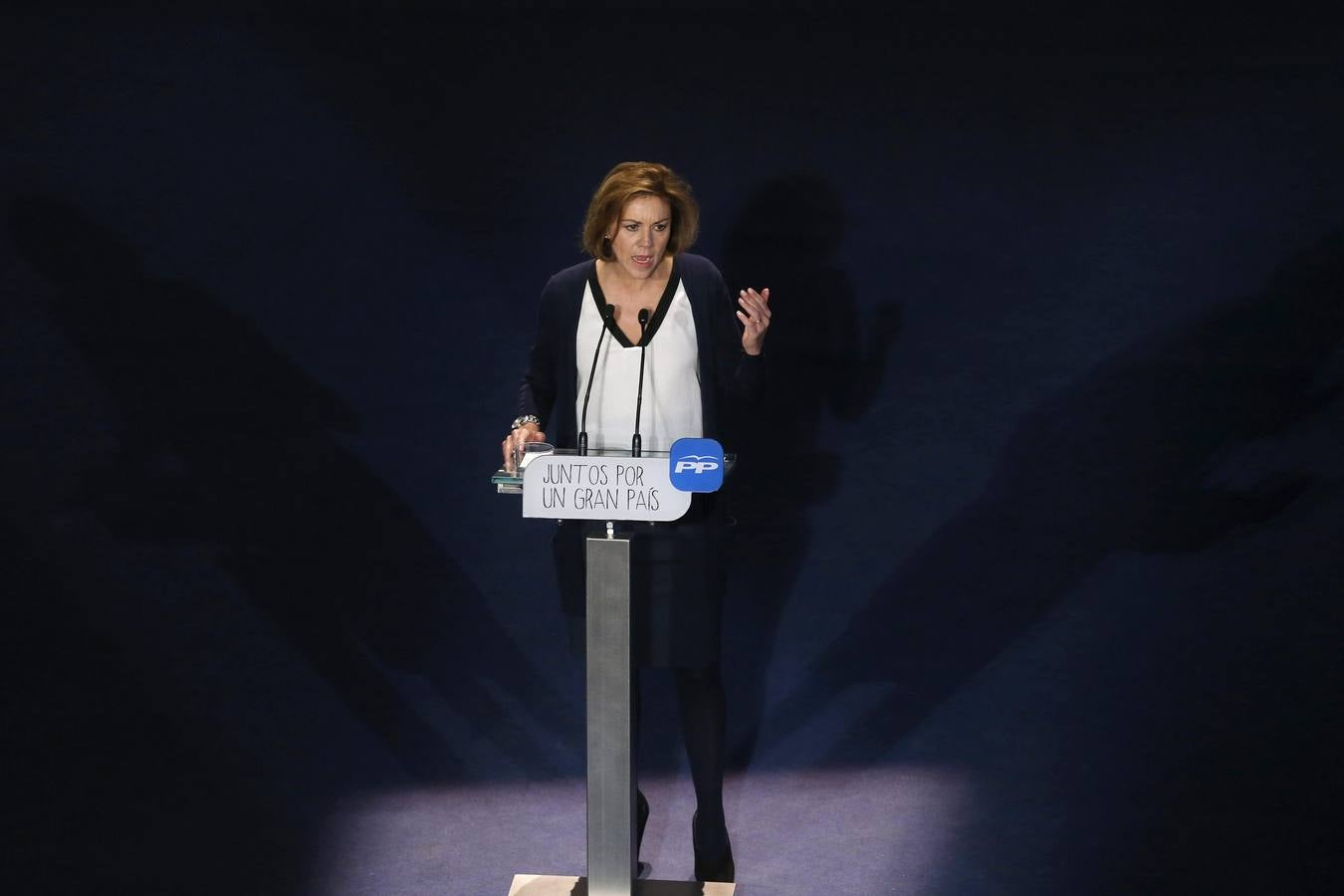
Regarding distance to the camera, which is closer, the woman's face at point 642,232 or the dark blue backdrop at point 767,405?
the woman's face at point 642,232

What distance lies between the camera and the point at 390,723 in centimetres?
452

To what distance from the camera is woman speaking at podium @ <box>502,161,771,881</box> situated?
3424mm

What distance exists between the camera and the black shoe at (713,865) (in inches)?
147

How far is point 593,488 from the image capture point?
304 cm

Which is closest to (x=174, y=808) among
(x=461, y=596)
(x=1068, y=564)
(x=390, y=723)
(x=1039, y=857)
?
(x=390, y=723)

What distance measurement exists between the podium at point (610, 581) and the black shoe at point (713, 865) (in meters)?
0.14

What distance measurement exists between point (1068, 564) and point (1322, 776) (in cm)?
82

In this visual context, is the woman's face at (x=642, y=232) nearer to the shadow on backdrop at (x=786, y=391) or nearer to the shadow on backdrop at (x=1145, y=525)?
the shadow on backdrop at (x=786, y=391)

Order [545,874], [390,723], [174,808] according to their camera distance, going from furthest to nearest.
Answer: [390,723] < [174,808] < [545,874]

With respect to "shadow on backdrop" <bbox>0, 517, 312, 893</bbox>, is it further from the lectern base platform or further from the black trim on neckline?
the black trim on neckline

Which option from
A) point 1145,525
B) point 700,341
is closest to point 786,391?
point 1145,525

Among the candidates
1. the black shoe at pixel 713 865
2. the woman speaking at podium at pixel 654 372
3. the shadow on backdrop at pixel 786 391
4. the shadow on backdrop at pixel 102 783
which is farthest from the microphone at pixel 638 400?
the shadow on backdrop at pixel 102 783

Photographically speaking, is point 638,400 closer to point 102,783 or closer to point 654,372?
point 654,372

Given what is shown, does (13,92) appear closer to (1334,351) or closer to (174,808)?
(174,808)
